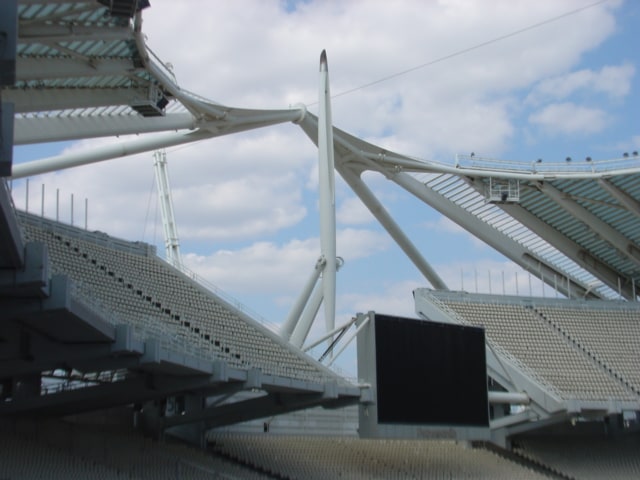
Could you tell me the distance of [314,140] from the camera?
1534 inches

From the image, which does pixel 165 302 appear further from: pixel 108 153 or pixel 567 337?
pixel 567 337

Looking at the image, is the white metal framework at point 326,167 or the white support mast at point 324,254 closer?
the white metal framework at point 326,167

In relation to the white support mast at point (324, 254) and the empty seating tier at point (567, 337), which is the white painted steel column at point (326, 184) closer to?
the white support mast at point (324, 254)

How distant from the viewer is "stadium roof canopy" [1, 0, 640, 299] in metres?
24.1

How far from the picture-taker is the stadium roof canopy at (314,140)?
79.0ft

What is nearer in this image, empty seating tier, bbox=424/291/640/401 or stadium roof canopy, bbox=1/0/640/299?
stadium roof canopy, bbox=1/0/640/299

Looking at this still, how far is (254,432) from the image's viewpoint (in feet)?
104

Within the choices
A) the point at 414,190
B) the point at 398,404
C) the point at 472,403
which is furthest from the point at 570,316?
the point at 398,404

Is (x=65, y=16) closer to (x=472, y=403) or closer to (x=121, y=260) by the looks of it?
(x=121, y=260)

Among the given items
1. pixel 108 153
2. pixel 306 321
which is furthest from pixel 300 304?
pixel 108 153

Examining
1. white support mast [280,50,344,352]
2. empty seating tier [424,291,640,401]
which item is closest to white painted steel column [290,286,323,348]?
white support mast [280,50,344,352]

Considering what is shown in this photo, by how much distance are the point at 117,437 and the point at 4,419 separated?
3.24 metres

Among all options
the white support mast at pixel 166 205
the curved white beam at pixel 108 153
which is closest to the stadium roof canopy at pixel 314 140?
the curved white beam at pixel 108 153

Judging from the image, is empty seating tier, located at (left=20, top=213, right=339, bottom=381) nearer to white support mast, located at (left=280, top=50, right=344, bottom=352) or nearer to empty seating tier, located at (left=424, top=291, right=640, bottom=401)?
white support mast, located at (left=280, top=50, right=344, bottom=352)
